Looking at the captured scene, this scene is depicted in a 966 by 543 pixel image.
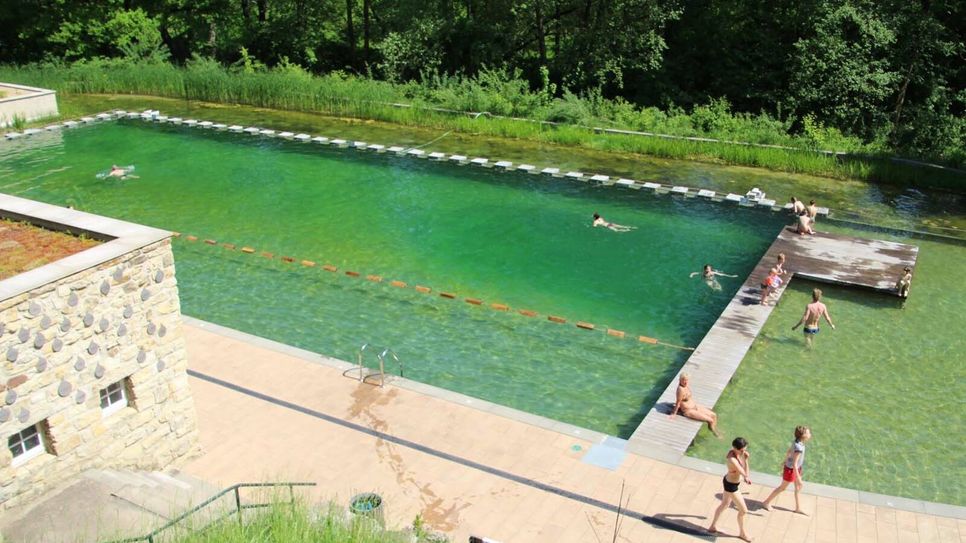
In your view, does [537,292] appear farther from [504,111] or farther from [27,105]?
[27,105]

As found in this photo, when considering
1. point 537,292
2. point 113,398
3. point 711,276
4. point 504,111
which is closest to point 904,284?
point 711,276

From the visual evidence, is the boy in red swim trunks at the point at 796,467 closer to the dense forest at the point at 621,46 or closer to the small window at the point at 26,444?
the small window at the point at 26,444

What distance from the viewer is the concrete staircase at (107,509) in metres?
8.51

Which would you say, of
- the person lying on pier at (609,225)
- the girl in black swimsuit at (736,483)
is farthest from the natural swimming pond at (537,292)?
the girl in black swimsuit at (736,483)

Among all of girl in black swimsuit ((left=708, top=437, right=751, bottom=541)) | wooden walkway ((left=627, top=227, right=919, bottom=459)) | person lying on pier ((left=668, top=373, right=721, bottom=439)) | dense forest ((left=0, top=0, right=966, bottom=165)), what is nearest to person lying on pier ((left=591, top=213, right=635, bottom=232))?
wooden walkway ((left=627, top=227, right=919, bottom=459))

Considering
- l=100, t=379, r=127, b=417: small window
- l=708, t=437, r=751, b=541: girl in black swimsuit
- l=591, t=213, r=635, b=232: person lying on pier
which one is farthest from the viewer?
l=591, t=213, r=635, b=232: person lying on pier

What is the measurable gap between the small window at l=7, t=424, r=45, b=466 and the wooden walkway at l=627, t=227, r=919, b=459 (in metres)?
7.41

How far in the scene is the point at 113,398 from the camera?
34.6 ft

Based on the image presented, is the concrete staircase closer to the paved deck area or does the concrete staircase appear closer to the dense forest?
the paved deck area

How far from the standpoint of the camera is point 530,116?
1206 inches

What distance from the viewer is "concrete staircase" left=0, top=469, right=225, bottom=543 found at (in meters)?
8.51

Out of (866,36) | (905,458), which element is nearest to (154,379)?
(905,458)

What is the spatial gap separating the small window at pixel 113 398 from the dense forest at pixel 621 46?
23.3 metres

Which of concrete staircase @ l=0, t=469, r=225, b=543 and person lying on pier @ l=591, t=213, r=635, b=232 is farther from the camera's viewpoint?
person lying on pier @ l=591, t=213, r=635, b=232
